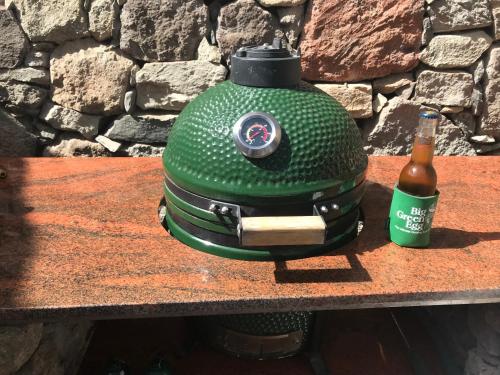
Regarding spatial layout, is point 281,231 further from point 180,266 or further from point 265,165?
point 180,266

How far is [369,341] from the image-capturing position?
1830 millimetres

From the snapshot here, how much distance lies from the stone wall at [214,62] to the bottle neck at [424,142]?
937 millimetres

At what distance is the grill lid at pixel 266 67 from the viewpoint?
1.18 metres

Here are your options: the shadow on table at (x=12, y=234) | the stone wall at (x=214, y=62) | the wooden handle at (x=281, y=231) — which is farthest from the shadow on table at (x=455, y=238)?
the shadow on table at (x=12, y=234)

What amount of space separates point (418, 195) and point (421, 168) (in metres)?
0.07

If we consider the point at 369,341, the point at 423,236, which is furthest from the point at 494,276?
the point at 369,341

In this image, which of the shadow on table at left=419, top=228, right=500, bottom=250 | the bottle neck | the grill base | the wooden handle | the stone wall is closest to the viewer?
the wooden handle

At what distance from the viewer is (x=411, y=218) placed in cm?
122

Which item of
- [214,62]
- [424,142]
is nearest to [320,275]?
[424,142]

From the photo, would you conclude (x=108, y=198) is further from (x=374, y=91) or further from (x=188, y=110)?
(x=374, y=91)

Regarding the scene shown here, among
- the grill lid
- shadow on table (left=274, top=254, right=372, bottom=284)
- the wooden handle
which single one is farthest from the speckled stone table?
the grill lid

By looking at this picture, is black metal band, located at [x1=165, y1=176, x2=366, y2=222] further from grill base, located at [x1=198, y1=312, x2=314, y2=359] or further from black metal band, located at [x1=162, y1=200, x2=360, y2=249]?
grill base, located at [x1=198, y1=312, x2=314, y2=359]

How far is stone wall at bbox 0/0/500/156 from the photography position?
1.96m

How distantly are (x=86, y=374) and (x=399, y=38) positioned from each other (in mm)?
1834
